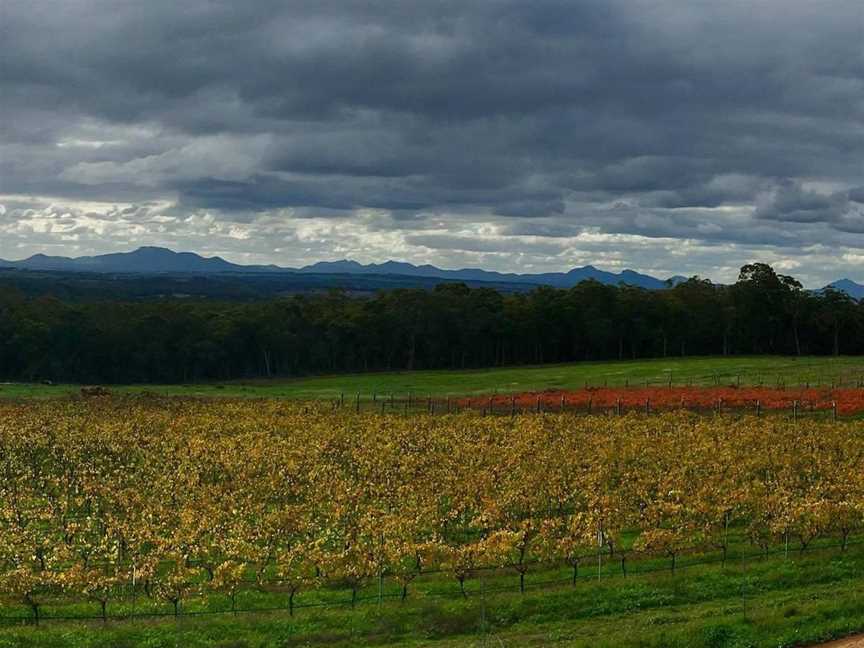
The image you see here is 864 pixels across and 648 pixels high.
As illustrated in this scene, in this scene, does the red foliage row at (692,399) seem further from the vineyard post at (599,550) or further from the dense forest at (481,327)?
the dense forest at (481,327)

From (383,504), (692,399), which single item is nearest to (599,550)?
(383,504)

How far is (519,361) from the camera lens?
166375mm

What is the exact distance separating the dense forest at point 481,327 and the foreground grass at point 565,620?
124 metres

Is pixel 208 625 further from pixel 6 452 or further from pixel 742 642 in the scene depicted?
pixel 6 452

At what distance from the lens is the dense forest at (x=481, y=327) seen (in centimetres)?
15125

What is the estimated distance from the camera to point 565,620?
88.6 feet

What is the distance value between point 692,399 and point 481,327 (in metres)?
84.7

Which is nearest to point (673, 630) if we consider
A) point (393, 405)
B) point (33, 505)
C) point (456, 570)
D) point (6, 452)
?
point (456, 570)

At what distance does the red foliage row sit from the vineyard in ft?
29.8

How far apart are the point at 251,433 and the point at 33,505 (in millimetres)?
18317

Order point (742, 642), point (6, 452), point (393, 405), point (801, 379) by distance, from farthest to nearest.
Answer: point (801, 379)
point (393, 405)
point (6, 452)
point (742, 642)

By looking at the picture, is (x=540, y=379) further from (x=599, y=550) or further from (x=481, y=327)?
(x=599, y=550)

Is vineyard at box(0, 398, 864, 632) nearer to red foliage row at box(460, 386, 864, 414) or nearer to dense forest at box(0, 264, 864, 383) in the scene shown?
red foliage row at box(460, 386, 864, 414)

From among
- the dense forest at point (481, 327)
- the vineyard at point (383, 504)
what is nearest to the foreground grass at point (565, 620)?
the vineyard at point (383, 504)
